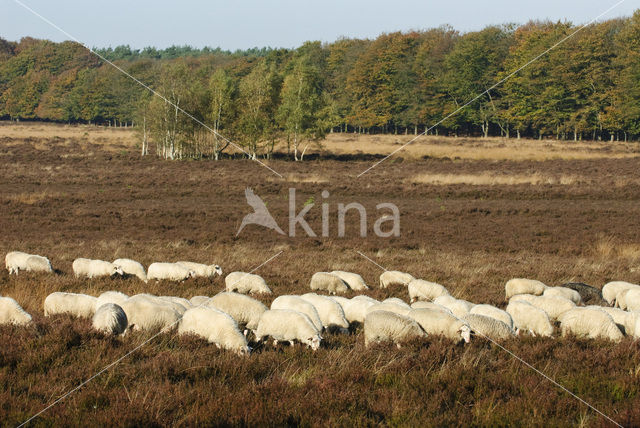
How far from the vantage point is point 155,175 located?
1914 inches

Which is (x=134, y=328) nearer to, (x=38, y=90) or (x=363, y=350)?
(x=363, y=350)

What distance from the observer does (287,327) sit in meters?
8.38

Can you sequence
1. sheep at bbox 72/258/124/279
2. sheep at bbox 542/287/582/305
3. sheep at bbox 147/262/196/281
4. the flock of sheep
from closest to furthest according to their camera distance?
the flock of sheep → sheep at bbox 542/287/582/305 → sheep at bbox 147/262/196/281 → sheep at bbox 72/258/124/279

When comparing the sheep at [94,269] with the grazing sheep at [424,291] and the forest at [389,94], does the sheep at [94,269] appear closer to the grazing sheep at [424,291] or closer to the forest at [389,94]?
the grazing sheep at [424,291]

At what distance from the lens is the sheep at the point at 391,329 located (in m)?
8.16

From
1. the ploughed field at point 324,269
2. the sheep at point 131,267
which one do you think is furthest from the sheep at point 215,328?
the sheep at point 131,267

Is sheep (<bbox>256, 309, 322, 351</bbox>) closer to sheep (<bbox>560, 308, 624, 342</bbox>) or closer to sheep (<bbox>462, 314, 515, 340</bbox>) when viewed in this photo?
sheep (<bbox>462, 314, 515, 340</bbox>)

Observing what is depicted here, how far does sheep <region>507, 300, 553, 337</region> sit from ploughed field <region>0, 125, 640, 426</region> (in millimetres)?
917

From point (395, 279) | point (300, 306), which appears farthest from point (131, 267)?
point (395, 279)

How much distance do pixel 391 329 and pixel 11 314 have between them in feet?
18.7

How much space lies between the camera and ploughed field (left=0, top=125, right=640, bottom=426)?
5.72m

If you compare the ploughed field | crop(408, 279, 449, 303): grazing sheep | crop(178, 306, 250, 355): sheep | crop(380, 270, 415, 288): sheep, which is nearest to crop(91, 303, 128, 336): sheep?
the ploughed field

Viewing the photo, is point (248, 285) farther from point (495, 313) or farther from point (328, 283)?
point (495, 313)

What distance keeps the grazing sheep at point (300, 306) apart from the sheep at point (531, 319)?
3.45 metres
